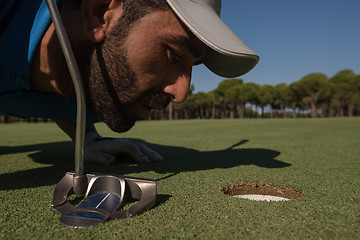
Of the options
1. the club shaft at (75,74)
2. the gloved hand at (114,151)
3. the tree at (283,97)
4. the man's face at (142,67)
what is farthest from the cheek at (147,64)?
the tree at (283,97)

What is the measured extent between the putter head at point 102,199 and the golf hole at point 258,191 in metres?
0.51

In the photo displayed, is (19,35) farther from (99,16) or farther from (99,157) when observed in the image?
(99,157)

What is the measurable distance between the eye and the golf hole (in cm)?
74

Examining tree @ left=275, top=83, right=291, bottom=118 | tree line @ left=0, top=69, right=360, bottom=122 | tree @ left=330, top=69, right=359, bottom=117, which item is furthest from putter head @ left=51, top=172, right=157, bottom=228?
tree @ left=275, top=83, right=291, bottom=118

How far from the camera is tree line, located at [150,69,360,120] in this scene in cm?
3916

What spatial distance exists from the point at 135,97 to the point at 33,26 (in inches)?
25.9

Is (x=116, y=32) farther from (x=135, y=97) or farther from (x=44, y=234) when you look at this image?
(x=44, y=234)

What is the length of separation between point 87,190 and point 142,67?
2.06 ft

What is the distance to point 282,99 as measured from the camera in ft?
147

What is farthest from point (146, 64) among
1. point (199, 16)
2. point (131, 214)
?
point (131, 214)

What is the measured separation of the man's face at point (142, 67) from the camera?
116 cm

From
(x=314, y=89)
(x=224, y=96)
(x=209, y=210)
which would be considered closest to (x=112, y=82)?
(x=209, y=210)

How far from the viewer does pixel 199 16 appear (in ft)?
3.52

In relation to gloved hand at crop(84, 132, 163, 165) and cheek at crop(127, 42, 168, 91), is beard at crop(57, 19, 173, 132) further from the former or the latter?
gloved hand at crop(84, 132, 163, 165)
